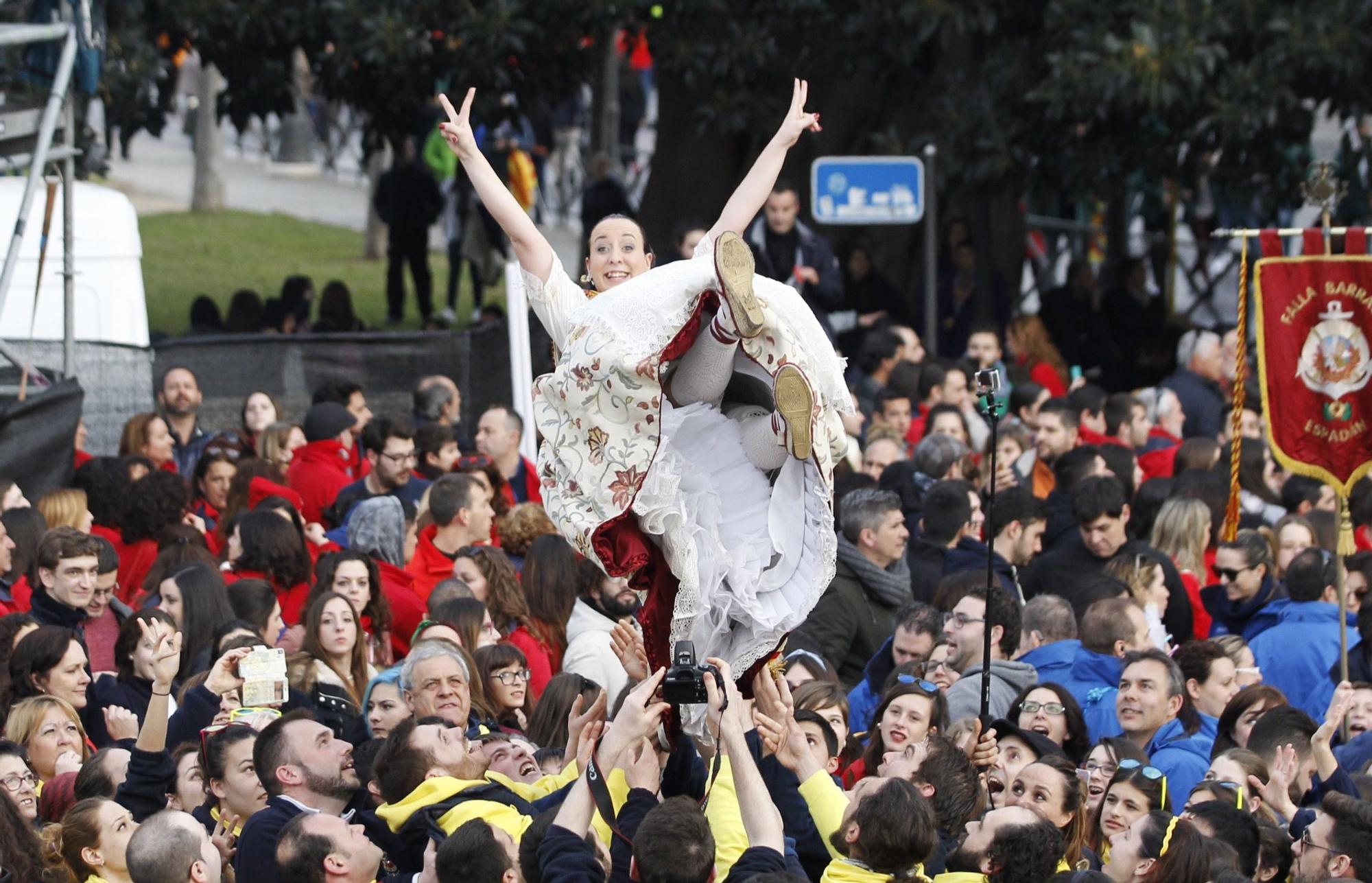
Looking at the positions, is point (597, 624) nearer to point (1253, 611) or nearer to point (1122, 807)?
point (1122, 807)

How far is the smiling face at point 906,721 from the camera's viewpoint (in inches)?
283

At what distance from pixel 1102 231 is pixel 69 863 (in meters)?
16.0

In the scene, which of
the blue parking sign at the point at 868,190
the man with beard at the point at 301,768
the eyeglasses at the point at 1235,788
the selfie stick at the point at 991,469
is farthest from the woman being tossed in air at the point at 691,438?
the blue parking sign at the point at 868,190

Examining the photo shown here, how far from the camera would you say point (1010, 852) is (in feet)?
19.1

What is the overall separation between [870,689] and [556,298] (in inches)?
106

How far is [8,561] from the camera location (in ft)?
29.9

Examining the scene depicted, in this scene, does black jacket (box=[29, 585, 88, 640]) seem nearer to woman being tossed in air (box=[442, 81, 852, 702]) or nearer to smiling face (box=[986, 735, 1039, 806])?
woman being tossed in air (box=[442, 81, 852, 702])

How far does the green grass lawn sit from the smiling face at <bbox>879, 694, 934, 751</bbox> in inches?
451

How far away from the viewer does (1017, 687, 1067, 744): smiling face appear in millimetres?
7504

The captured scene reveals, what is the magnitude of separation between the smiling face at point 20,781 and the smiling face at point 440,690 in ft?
4.19

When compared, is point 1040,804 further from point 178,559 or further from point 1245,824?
point 178,559

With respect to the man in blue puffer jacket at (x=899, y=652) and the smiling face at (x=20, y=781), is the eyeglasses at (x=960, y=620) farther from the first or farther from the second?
the smiling face at (x=20, y=781)

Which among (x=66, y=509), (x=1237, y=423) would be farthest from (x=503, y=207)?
(x=1237, y=423)

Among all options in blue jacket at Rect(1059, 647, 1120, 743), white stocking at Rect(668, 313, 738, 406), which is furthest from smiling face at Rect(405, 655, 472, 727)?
blue jacket at Rect(1059, 647, 1120, 743)
